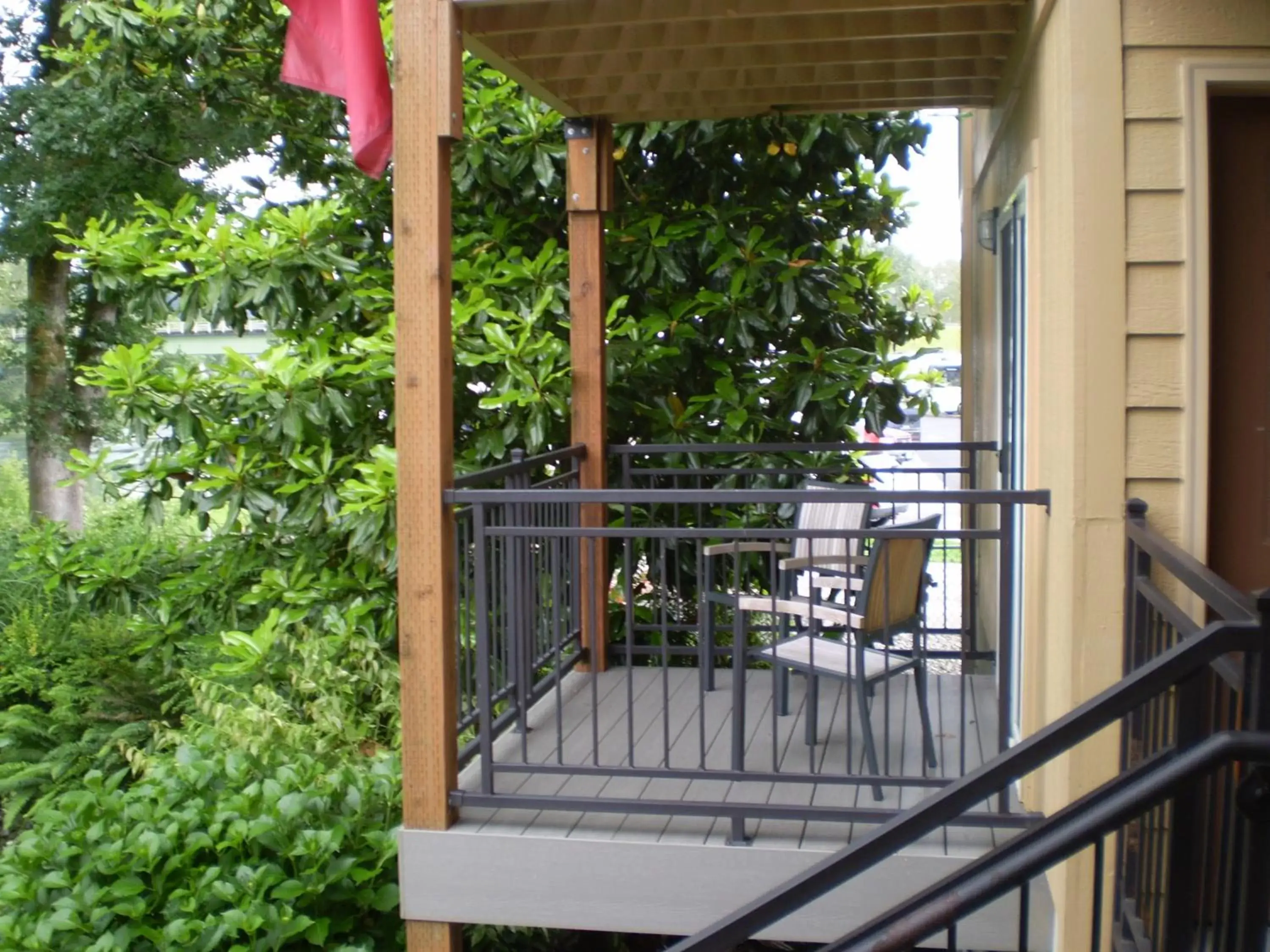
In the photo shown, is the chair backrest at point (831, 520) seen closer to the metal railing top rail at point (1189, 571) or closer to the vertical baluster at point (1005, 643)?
the vertical baluster at point (1005, 643)

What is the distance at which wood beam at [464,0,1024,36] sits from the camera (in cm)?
390

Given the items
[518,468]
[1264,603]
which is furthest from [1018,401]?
A: [1264,603]

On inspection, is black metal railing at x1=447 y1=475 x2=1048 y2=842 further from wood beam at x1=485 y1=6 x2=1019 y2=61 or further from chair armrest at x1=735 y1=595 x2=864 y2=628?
wood beam at x1=485 y1=6 x2=1019 y2=61

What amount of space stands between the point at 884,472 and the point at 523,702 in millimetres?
2303

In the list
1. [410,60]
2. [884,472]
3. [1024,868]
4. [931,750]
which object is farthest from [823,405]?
[1024,868]

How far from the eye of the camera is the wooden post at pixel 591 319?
5.39m

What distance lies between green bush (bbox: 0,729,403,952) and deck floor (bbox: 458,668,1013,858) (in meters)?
0.47

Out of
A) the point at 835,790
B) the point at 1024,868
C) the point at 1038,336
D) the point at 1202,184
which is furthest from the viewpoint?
the point at 835,790

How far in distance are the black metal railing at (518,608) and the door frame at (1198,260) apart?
1762 millimetres

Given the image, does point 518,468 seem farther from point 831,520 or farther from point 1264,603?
point 1264,603

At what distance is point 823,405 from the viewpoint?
6566mm

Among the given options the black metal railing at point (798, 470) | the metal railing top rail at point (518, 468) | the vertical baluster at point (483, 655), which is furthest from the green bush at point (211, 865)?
the black metal railing at point (798, 470)

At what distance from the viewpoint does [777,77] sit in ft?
16.8

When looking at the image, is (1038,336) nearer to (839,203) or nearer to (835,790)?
(835,790)
